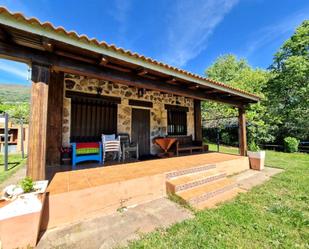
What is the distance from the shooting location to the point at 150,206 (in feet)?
9.87

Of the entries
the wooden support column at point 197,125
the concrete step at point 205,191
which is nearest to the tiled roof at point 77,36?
the concrete step at point 205,191

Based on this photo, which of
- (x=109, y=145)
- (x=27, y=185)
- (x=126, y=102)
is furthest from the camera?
(x=126, y=102)

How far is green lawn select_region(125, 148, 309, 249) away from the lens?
2.04 metres

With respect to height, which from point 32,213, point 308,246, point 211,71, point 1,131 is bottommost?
point 308,246

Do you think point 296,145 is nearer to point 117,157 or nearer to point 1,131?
point 117,157

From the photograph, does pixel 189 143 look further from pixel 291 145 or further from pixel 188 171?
pixel 291 145

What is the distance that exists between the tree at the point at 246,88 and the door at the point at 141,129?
553cm

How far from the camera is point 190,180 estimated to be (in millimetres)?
3570

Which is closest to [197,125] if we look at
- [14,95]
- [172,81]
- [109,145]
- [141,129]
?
[141,129]

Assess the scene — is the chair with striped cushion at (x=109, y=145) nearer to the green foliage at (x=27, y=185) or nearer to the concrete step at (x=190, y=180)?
the concrete step at (x=190, y=180)

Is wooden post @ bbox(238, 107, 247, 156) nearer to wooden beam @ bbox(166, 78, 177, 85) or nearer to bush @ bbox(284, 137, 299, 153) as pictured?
wooden beam @ bbox(166, 78, 177, 85)

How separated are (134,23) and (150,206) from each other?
36.3ft

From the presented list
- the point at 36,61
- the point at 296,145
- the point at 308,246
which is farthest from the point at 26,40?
the point at 296,145

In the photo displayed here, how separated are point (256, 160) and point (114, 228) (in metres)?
5.22
